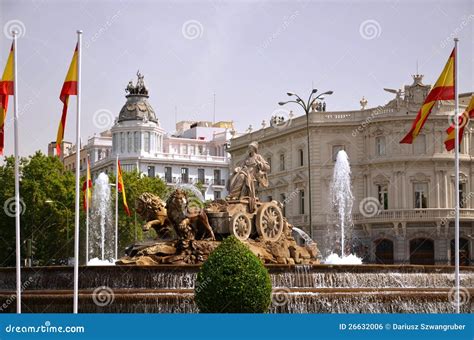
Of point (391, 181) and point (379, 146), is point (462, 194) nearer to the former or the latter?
point (391, 181)

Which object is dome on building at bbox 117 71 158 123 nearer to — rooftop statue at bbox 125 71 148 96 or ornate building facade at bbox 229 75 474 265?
rooftop statue at bbox 125 71 148 96

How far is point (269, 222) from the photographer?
91.2 ft

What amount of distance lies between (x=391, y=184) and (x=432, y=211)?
3.64m

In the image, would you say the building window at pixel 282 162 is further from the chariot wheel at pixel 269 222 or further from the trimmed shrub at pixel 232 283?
the trimmed shrub at pixel 232 283

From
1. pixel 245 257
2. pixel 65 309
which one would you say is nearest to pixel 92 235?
pixel 65 309

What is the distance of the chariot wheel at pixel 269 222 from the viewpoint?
27.5 m

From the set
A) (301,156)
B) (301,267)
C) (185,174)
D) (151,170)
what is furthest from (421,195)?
(301,267)

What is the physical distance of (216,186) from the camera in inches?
4023

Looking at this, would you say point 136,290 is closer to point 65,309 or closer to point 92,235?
point 65,309

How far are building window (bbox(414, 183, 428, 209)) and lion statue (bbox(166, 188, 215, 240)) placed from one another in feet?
135

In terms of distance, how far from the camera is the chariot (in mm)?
26891

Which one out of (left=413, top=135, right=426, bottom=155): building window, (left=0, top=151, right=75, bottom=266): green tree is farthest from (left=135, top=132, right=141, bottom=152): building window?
(left=413, top=135, right=426, bottom=155): building window

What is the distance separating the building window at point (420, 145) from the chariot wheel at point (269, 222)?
1565 inches

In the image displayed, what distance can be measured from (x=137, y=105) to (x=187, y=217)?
74318 millimetres
